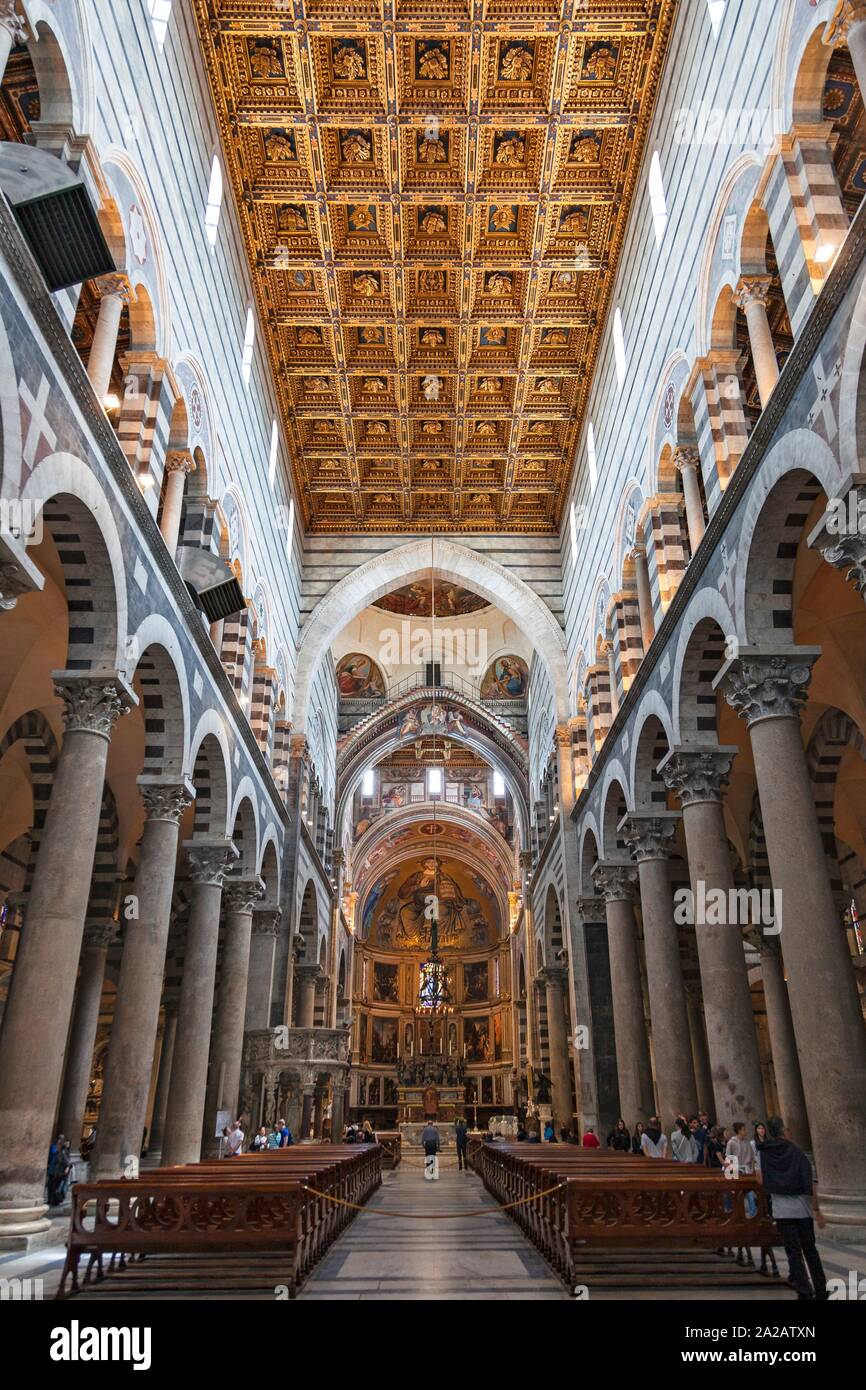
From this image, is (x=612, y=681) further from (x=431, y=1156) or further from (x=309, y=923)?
(x=309, y=923)

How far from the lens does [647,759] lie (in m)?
15.8

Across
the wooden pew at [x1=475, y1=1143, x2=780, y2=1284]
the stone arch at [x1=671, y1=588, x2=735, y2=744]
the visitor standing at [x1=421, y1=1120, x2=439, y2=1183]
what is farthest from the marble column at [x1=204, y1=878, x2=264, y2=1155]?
the wooden pew at [x1=475, y1=1143, x2=780, y2=1284]

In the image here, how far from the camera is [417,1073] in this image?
140 ft

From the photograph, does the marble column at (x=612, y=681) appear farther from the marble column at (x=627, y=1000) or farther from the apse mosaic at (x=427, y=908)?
the apse mosaic at (x=427, y=908)

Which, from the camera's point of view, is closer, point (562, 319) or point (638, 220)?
point (638, 220)

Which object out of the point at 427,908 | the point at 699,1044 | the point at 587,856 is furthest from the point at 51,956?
the point at 427,908

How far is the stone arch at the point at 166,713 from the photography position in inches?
506

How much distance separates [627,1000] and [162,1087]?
11.8 m

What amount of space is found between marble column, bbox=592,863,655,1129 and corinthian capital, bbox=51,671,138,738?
35.9ft

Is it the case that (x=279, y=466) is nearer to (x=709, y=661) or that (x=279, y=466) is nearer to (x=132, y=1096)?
(x=709, y=661)

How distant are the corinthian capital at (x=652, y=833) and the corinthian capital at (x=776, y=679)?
5.50 metres
